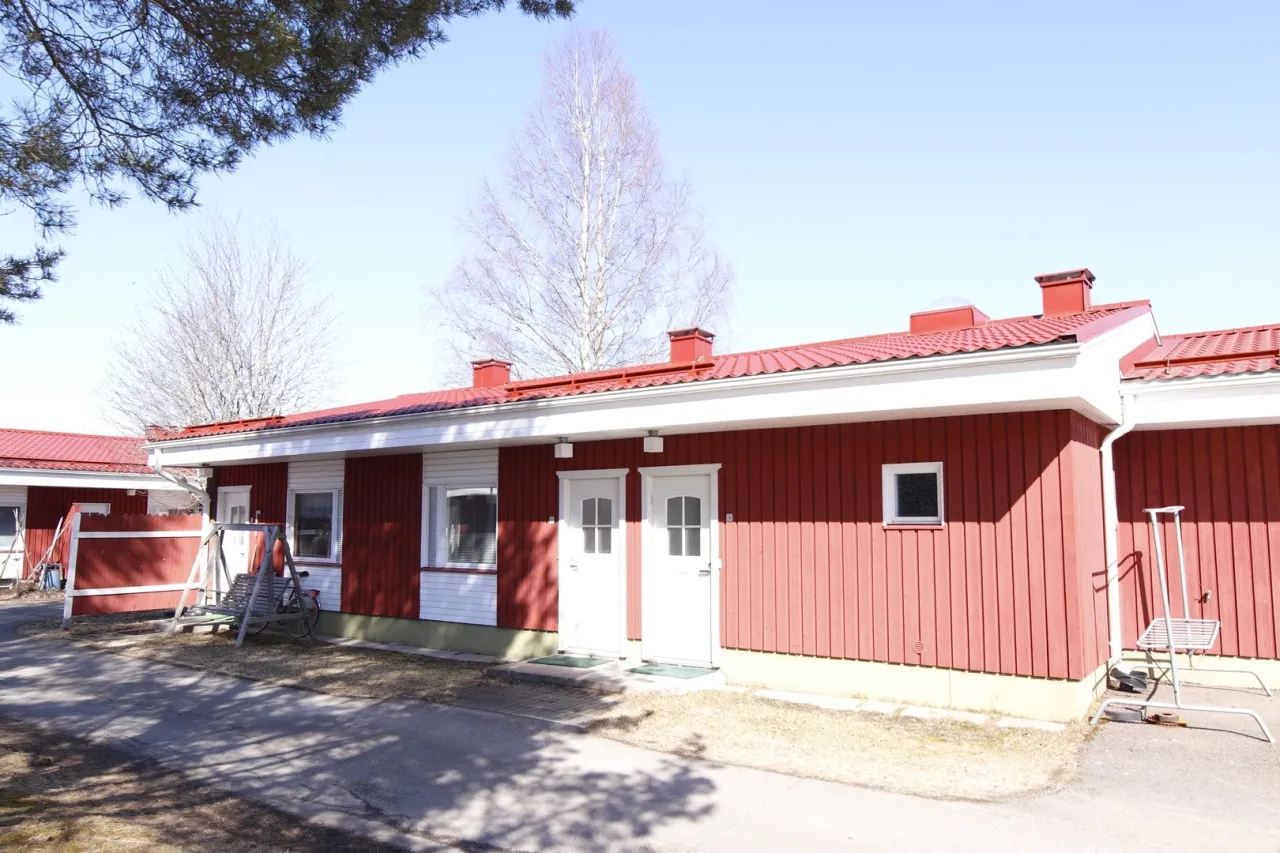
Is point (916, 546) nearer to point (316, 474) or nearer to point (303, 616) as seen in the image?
point (303, 616)

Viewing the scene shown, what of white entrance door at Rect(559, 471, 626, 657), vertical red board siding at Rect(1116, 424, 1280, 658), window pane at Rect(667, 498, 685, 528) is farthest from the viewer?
white entrance door at Rect(559, 471, 626, 657)

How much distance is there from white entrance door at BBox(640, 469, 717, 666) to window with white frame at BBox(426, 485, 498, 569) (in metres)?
2.53

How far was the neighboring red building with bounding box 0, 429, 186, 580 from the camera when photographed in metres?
21.8

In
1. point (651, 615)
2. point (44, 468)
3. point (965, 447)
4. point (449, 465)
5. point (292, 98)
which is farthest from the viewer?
point (44, 468)

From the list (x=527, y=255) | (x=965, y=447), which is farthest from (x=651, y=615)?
(x=527, y=255)

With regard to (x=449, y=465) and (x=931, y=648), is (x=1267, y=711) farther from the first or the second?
(x=449, y=465)

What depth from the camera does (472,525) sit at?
12.1m

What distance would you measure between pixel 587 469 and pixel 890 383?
4.17 metres

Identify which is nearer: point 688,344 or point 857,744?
point 857,744

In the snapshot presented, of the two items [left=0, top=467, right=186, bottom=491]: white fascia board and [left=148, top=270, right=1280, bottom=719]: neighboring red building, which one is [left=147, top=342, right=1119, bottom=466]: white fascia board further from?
[left=0, top=467, right=186, bottom=491]: white fascia board

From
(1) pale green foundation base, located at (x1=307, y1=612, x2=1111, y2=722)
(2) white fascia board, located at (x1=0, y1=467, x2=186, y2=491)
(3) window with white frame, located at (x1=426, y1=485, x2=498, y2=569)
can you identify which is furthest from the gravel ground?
(2) white fascia board, located at (x1=0, y1=467, x2=186, y2=491)

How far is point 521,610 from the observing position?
11320mm

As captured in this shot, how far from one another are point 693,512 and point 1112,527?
437 centimetres

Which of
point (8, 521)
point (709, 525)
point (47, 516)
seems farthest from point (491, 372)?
point (8, 521)
